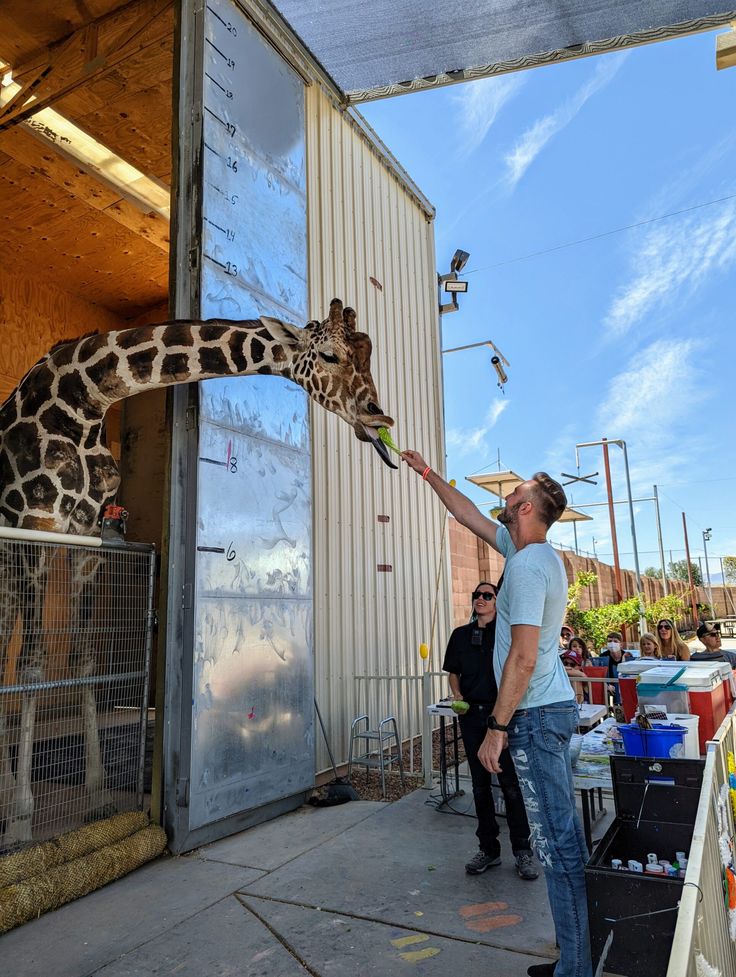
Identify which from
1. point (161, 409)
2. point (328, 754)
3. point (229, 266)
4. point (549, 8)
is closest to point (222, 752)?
point (328, 754)

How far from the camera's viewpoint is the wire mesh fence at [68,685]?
394cm

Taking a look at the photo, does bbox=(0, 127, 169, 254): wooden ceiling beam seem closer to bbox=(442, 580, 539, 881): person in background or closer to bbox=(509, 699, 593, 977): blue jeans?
bbox=(442, 580, 539, 881): person in background

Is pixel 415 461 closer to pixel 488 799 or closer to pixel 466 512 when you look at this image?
pixel 466 512

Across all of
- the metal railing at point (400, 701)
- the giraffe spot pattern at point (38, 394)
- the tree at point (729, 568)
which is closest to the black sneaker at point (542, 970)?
the metal railing at point (400, 701)

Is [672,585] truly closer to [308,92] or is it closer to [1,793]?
[308,92]

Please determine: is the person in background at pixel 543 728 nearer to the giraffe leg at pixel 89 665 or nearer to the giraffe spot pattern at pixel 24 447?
the giraffe leg at pixel 89 665

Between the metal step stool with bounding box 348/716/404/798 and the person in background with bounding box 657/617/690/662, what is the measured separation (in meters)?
3.74

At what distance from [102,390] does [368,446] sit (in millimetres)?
3769

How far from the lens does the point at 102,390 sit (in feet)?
16.1

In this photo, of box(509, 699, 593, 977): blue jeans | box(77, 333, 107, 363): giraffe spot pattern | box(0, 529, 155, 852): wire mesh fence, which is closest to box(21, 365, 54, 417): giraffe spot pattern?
box(77, 333, 107, 363): giraffe spot pattern

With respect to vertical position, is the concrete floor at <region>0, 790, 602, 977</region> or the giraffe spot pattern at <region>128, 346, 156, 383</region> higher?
the giraffe spot pattern at <region>128, 346, 156, 383</region>

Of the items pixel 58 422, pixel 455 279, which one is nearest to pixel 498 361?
pixel 455 279

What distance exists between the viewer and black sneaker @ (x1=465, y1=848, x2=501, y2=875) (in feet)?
13.3

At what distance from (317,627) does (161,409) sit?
152 inches
